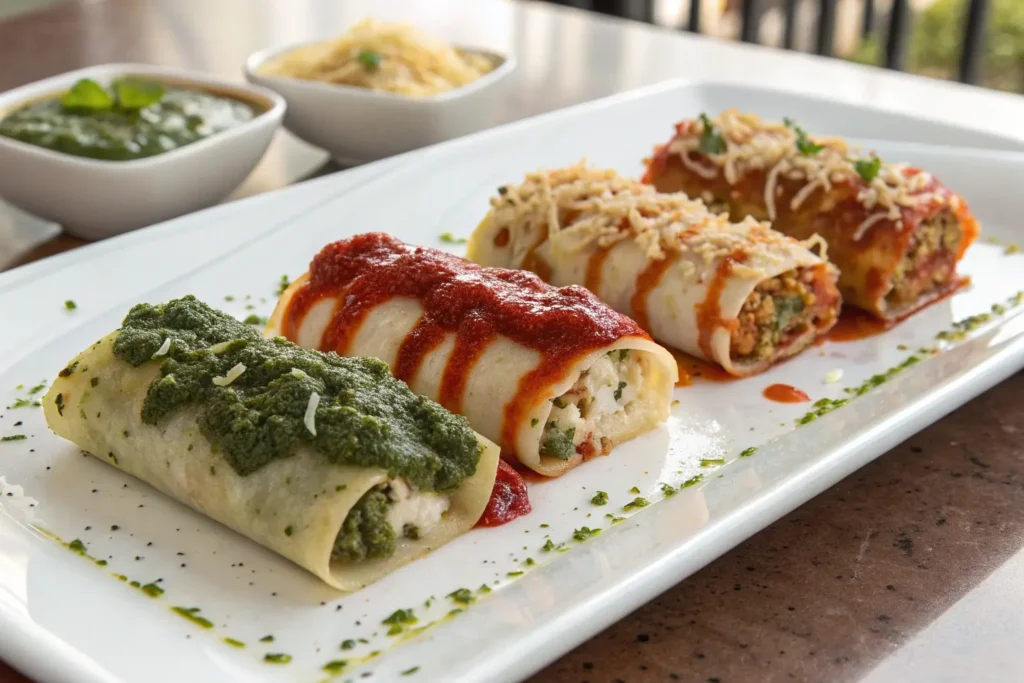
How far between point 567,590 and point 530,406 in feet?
2.53

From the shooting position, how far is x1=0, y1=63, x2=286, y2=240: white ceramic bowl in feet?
15.0

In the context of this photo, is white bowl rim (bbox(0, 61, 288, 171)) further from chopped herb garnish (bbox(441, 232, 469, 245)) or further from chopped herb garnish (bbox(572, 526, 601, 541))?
chopped herb garnish (bbox(572, 526, 601, 541))

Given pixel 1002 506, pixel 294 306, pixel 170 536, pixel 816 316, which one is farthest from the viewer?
pixel 816 316

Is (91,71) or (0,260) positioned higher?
(91,71)

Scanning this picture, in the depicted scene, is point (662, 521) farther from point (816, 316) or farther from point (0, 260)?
point (0, 260)

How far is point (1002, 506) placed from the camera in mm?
3258

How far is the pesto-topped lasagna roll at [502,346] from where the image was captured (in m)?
3.41

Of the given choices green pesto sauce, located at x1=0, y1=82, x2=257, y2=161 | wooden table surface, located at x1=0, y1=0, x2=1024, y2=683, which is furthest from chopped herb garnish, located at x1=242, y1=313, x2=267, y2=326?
wooden table surface, located at x1=0, y1=0, x2=1024, y2=683

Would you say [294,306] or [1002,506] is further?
[294,306]

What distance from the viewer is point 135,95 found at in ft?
16.2

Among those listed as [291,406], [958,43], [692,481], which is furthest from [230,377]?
[958,43]

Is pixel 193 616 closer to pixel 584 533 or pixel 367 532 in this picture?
pixel 367 532

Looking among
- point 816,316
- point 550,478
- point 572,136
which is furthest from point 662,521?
point 572,136

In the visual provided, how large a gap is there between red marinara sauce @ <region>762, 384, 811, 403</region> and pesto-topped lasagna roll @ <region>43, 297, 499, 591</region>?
1.23 meters
